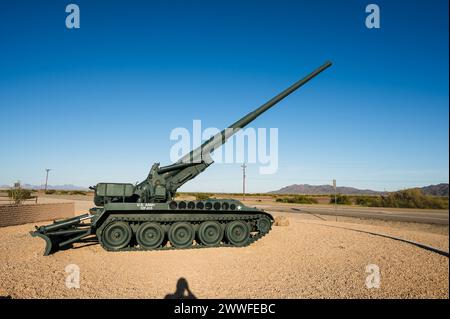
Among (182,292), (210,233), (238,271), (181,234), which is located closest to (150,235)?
(181,234)

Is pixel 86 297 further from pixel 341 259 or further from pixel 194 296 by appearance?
pixel 341 259

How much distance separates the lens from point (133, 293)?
5551 millimetres

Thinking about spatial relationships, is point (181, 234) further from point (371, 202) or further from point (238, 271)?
point (371, 202)

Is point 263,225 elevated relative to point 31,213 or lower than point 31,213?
elevated

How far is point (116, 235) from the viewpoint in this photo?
30.8 feet

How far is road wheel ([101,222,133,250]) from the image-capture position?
30.4ft

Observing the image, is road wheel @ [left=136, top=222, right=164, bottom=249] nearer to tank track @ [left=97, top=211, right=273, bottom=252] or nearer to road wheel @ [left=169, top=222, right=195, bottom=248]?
tank track @ [left=97, top=211, right=273, bottom=252]

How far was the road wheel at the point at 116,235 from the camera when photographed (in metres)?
9.27

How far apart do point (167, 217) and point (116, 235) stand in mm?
1686

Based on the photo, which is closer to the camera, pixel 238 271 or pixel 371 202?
pixel 238 271

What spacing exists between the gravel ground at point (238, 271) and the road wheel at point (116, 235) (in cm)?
49

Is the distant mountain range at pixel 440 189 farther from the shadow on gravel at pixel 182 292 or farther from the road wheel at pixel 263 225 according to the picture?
the road wheel at pixel 263 225
